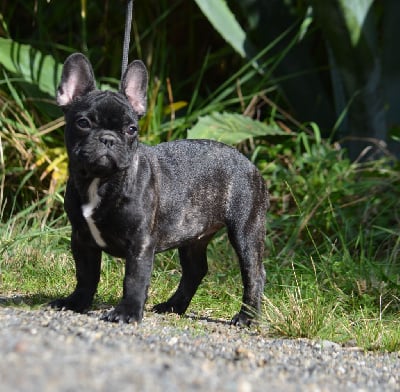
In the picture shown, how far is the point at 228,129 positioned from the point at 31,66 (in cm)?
160

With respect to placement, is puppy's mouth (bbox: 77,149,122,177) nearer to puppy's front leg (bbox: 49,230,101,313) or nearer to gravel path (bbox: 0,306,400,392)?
puppy's front leg (bbox: 49,230,101,313)

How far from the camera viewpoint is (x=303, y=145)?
7309mm

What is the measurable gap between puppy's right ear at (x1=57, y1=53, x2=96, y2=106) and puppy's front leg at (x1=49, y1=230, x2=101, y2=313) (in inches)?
26.8

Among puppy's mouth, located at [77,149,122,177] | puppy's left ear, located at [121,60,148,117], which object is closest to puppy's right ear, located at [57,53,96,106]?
puppy's left ear, located at [121,60,148,117]

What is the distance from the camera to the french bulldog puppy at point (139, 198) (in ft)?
13.2

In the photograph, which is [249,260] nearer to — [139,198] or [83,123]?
[139,198]

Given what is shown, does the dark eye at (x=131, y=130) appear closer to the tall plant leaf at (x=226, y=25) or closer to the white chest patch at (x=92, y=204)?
the white chest patch at (x=92, y=204)

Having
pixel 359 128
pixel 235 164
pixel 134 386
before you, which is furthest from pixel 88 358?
pixel 359 128

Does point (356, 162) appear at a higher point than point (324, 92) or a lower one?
lower

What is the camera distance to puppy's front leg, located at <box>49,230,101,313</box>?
4.23m

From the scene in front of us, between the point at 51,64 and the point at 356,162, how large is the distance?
2.55 meters

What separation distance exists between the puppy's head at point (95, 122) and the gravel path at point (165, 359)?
0.71 metres

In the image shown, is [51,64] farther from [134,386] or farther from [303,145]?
[134,386]

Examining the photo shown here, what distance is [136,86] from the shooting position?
174 inches
